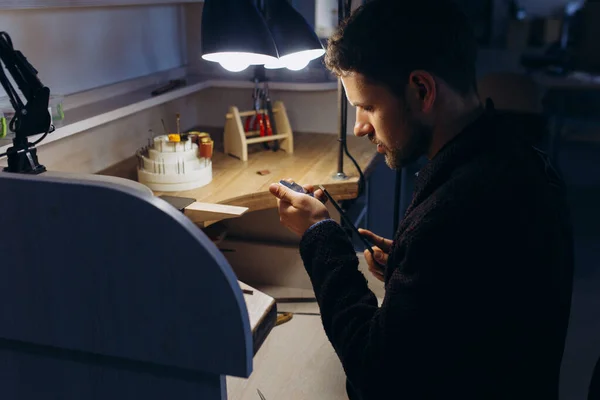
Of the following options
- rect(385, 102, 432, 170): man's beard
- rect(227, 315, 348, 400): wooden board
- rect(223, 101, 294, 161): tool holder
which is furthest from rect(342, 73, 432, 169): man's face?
rect(223, 101, 294, 161): tool holder

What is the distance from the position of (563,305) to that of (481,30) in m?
2.36

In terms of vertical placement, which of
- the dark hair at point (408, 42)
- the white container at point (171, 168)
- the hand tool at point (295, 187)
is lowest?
the white container at point (171, 168)

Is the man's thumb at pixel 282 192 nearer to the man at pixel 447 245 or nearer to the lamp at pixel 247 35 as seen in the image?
the man at pixel 447 245

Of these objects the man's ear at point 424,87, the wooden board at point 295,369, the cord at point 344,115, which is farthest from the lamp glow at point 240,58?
the wooden board at point 295,369

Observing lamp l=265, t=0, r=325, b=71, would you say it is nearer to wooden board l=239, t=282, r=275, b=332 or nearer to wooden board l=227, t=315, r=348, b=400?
wooden board l=239, t=282, r=275, b=332

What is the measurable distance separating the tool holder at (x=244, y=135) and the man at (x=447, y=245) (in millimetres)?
994

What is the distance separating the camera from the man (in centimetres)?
84

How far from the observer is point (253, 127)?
211 cm

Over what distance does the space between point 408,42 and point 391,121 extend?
0.13 meters

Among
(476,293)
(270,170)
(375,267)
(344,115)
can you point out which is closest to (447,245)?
(476,293)

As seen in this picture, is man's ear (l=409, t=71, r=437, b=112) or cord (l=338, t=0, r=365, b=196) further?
cord (l=338, t=0, r=365, b=196)

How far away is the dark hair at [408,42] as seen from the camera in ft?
3.04

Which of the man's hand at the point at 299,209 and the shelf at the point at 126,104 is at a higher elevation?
the shelf at the point at 126,104

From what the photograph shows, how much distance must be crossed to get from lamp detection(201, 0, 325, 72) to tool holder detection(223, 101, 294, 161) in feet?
1.72
